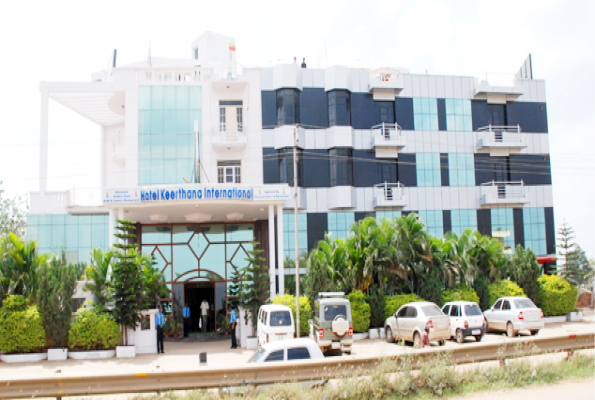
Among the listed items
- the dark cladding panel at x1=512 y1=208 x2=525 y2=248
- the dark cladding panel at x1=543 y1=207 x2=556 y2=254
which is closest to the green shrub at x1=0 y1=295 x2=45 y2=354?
the dark cladding panel at x1=512 y1=208 x2=525 y2=248

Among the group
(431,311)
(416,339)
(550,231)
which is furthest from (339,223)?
(550,231)

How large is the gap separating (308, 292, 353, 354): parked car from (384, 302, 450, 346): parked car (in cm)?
221

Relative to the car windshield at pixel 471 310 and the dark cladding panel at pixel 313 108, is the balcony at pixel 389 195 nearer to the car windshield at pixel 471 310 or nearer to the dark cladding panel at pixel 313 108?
the dark cladding panel at pixel 313 108

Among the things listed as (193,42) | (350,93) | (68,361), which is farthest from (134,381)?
(193,42)

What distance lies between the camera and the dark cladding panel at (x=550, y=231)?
3581cm

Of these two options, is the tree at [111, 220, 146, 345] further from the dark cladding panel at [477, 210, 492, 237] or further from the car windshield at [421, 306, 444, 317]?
the dark cladding panel at [477, 210, 492, 237]

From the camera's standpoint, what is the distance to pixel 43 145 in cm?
2989

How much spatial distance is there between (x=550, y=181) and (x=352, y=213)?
50.6ft

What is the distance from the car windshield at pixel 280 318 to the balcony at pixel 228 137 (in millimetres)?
14974

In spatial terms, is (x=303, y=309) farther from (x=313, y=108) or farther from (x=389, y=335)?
(x=313, y=108)

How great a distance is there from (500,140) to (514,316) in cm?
1766

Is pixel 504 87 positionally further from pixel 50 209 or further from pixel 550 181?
pixel 50 209

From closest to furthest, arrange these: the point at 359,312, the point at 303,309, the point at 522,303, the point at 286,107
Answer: the point at 303,309 → the point at 522,303 → the point at 359,312 → the point at 286,107

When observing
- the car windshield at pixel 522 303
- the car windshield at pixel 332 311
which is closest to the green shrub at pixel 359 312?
the car windshield at pixel 332 311
